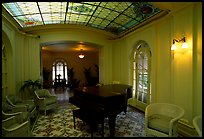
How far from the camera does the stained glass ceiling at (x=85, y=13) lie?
14.4 ft

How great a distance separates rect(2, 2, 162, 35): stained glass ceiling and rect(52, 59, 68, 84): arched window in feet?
22.7

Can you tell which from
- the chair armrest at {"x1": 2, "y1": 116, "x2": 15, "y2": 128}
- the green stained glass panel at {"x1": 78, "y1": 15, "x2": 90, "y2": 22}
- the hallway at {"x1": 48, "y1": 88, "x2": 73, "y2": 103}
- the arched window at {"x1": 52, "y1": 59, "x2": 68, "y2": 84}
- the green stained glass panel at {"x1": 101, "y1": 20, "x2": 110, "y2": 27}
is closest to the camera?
the chair armrest at {"x1": 2, "y1": 116, "x2": 15, "y2": 128}

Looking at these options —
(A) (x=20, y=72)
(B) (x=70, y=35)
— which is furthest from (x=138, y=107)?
(A) (x=20, y=72)

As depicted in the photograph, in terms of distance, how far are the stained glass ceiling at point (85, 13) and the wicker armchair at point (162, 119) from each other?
2.78 metres

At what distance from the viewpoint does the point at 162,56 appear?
444 cm

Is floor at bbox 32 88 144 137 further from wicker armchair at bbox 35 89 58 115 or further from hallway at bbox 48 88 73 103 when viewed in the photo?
hallway at bbox 48 88 73 103

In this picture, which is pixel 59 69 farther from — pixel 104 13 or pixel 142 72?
pixel 142 72

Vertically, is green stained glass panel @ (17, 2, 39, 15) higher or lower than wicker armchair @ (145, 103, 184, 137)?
higher

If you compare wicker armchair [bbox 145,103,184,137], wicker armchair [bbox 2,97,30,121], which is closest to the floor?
wicker armchair [bbox 2,97,30,121]

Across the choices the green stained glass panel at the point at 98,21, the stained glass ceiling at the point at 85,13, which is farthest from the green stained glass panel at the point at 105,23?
the green stained glass panel at the point at 98,21

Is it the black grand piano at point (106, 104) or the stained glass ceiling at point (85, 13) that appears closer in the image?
the black grand piano at point (106, 104)

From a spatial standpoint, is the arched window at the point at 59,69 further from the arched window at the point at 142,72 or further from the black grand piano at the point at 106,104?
the black grand piano at the point at 106,104

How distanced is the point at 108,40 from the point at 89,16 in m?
2.16

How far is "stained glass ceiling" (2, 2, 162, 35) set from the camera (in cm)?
439
